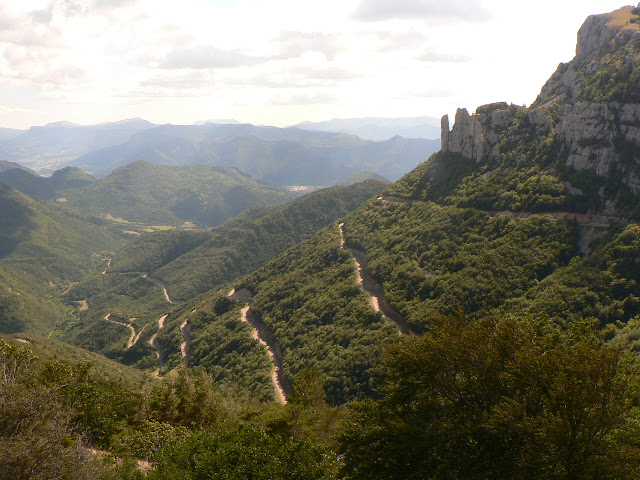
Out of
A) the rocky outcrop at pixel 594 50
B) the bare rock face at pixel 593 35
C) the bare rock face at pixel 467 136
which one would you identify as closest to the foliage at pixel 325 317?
the bare rock face at pixel 467 136

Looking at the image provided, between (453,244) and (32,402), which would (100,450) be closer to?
(32,402)

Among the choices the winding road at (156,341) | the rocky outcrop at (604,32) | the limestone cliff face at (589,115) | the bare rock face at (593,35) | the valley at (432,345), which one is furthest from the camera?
the winding road at (156,341)

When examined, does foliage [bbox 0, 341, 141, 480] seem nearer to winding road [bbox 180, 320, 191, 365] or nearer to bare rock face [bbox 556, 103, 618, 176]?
winding road [bbox 180, 320, 191, 365]

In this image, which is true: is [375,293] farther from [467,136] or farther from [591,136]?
[591,136]

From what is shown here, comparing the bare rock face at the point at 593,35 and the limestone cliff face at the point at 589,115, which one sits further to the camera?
the bare rock face at the point at 593,35

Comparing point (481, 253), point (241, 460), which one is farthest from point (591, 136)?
point (241, 460)

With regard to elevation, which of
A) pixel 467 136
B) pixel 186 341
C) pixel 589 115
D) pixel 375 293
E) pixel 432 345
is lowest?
pixel 186 341

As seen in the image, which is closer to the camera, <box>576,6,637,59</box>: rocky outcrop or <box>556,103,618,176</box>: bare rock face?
<box>556,103,618,176</box>: bare rock face

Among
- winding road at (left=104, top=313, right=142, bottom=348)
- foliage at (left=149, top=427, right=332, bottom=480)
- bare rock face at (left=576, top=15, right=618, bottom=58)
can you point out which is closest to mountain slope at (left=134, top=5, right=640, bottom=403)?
bare rock face at (left=576, top=15, right=618, bottom=58)

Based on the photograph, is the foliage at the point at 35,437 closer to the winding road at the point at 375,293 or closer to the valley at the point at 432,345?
the valley at the point at 432,345
